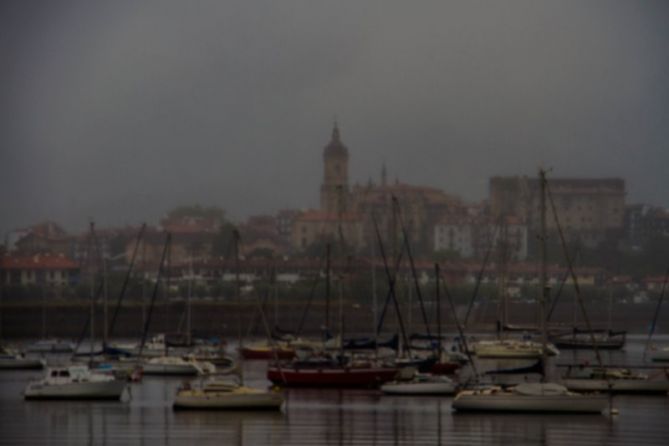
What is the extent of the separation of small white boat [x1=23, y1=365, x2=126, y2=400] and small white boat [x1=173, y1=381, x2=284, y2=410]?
272 cm

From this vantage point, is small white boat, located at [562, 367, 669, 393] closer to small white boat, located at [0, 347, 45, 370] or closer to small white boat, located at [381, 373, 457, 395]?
small white boat, located at [381, 373, 457, 395]

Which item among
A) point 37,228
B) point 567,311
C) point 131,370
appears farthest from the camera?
point 37,228

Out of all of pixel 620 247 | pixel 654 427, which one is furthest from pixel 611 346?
pixel 620 247

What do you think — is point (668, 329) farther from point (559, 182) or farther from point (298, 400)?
point (298, 400)

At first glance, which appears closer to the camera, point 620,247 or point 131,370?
point 131,370

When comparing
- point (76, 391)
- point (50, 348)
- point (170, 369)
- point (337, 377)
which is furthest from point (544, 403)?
point (50, 348)

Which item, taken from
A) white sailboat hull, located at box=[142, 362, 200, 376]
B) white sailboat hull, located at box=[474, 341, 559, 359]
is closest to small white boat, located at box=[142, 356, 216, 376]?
white sailboat hull, located at box=[142, 362, 200, 376]

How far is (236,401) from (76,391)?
4.07 metres

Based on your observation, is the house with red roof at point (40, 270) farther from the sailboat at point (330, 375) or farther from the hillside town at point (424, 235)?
the sailboat at point (330, 375)

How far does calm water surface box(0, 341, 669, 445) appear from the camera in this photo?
1105 inches

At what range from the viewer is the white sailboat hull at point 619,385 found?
116 ft

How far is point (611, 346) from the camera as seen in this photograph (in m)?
59.9

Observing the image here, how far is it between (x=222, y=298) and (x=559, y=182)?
5742 centimetres

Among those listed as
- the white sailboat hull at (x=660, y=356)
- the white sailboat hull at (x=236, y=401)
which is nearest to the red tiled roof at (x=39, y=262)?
the white sailboat hull at (x=660, y=356)
